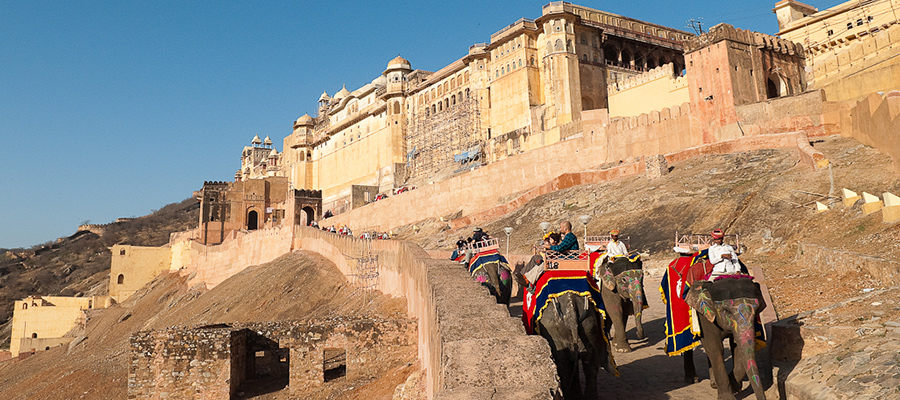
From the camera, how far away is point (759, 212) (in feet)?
60.3

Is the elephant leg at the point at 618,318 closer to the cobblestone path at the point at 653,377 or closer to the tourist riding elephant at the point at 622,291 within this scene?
the tourist riding elephant at the point at 622,291

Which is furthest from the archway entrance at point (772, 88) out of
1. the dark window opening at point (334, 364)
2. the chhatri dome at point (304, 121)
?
the chhatri dome at point (304, 121)

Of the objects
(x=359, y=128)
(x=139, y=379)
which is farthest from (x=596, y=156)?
(x=359, y=128)

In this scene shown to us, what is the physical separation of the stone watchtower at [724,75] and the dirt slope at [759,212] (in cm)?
206

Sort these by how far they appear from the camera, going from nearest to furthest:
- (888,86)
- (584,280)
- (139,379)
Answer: (584,280)
(139,379)
(888,86)

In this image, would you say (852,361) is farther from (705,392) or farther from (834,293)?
(834,293)

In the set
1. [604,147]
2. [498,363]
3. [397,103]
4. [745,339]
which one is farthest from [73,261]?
[498,363]

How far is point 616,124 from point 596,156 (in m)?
1.70

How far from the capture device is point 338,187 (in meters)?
64.1

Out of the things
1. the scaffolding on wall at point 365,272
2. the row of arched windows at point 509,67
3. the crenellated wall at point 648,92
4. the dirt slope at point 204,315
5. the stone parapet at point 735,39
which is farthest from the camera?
the row of arched windows at point 509,67

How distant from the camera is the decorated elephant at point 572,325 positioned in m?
6.30

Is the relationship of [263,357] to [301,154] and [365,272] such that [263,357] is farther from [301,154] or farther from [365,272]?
[301,154]

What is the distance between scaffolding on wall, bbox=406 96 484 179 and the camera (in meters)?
46.5

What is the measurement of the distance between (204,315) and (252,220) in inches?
1204
